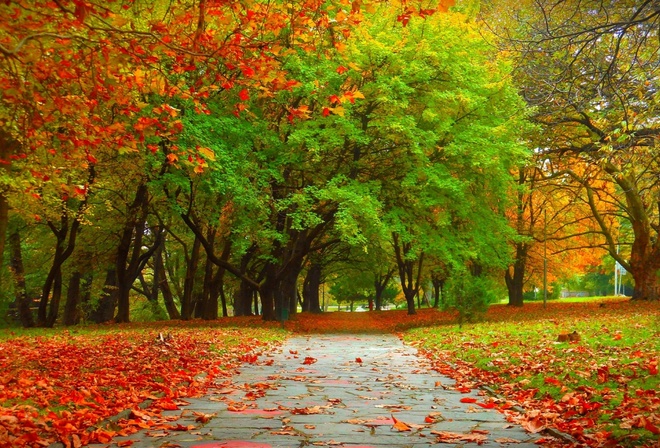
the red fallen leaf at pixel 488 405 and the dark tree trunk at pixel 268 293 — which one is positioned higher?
→ the dark tree trunk at pixel 268 293

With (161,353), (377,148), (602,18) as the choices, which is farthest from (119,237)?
(602,18)

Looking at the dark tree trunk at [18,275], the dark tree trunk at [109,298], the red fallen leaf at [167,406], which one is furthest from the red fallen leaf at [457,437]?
the dark tree trunk at [109,298]

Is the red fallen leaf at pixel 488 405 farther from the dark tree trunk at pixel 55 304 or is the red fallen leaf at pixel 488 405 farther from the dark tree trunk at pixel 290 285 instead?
the dark tree trunk at pixel 290 285

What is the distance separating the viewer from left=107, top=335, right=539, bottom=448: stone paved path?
547cm

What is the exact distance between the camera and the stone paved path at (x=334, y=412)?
5.47 m

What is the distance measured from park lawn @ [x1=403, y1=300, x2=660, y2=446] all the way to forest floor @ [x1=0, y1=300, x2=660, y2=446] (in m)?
0.02

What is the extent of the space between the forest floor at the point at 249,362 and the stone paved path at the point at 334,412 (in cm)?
32

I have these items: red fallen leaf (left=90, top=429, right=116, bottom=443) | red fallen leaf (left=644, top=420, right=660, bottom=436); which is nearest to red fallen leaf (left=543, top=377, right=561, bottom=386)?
red fallen leaf (left=644, top=420, right=660, bottom=436)

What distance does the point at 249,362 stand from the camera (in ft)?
40.2

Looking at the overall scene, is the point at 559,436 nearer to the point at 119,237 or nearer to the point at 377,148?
the point at 377,148

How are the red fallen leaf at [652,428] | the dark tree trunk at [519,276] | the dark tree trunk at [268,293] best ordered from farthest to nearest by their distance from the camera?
1. the dark tree trunk at [519,276]
2. the dark tree trunk at [268,293]
3. the red fallen leaf at [652,428]

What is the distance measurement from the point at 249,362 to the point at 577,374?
633 centimetres

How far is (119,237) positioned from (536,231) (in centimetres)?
2175

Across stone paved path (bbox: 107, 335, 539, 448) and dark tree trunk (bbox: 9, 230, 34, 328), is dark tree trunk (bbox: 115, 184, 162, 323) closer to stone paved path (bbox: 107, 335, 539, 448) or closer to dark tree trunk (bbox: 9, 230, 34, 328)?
dark tree trunk (bbox: 9, 230, 34, 328)
